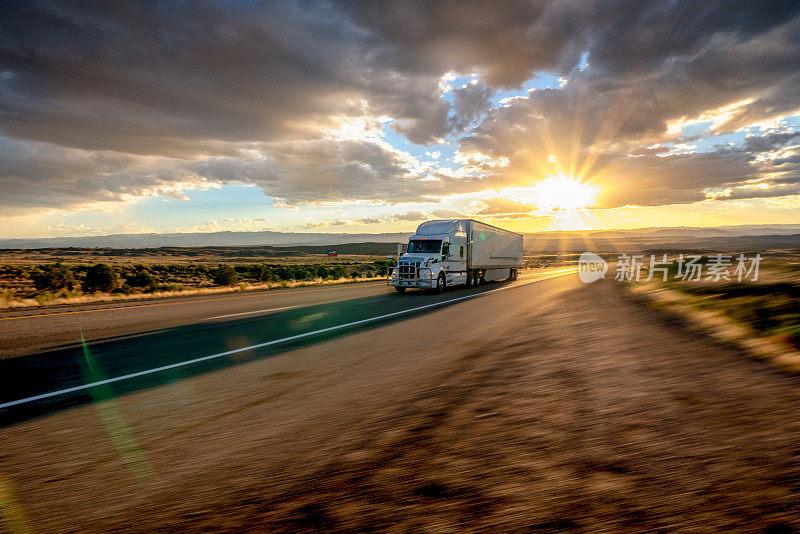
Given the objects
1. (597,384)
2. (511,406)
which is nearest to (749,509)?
(511,406)

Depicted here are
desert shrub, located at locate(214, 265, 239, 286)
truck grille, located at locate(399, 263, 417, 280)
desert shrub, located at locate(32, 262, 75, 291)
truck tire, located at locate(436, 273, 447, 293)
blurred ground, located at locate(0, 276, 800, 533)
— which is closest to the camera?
blurred ground, located at locate(0, 276, 800, 533)

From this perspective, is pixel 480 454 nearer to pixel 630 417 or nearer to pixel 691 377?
pixel 630 417

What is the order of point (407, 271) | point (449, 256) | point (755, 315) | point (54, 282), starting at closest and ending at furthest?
point (755, 315) < point (407, 271) < point (449, 256) < point (54, 282)

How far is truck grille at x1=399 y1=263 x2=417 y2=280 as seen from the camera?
20.1 m

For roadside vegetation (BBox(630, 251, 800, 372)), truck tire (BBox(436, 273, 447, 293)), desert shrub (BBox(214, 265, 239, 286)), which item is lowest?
desert shrub (BBox(214, 265, 239, 286))

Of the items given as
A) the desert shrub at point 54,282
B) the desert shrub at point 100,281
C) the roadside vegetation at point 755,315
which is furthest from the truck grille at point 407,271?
the desert shrub at point 54,282

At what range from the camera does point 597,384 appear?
14.4 feet

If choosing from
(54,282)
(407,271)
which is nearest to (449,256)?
(407,271)

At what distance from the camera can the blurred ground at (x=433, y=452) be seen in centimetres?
213

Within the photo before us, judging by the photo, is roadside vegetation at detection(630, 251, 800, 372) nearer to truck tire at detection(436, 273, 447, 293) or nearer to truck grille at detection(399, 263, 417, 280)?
truck tire at detection(436, 273, 447, 293)

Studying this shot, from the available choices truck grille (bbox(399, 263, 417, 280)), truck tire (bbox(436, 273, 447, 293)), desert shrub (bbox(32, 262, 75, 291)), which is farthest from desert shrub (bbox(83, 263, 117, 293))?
truck tire (bbox(436, 273, 447, 293))

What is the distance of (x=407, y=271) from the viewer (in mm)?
20203

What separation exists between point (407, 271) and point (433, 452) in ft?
57.1

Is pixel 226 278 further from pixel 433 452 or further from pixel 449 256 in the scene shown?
pixel 433 452
